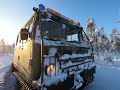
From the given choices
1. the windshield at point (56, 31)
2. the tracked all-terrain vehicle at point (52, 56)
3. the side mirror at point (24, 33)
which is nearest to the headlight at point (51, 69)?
the tracked all-terrain vehicle at point (52, 56)

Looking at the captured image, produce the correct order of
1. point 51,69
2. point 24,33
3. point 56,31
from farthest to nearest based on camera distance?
point 56,31
point 24,33
point 51,69

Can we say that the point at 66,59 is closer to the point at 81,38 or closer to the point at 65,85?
the point at 65,85

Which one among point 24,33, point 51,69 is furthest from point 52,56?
point 24,33

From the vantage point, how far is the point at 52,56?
3834mm

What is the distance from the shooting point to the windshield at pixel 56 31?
4.59 meters

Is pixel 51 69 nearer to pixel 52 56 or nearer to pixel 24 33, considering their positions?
pixel 52 56

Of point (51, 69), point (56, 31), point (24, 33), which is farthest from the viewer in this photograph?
point (56, 31)

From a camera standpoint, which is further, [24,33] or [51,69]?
[24,33]

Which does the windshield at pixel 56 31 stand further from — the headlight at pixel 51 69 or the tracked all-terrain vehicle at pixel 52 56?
the headlight at pixel 51 69

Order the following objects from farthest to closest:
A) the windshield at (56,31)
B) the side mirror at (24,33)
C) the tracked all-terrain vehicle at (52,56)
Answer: the windshield at (56,31) < the side mirror at (24,33) < the tracked all-terrain vehicle at (52,56)

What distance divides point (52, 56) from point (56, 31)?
1.27 metres

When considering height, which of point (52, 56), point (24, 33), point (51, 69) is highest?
point (24, 33)

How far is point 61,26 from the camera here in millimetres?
5211

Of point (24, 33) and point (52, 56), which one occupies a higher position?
point (24, 33)
